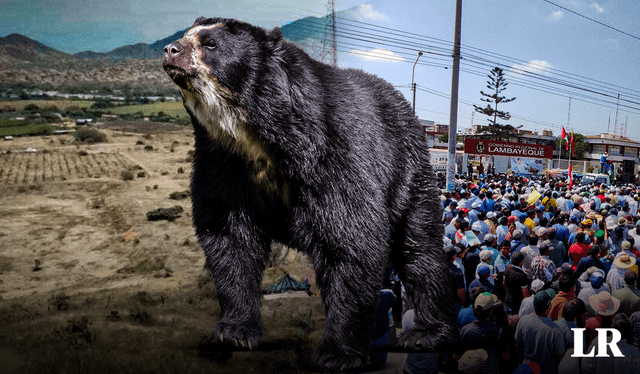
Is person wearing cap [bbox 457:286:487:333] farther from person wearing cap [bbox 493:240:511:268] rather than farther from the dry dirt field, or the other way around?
person wearing cap [bbox 493:240:511:268]

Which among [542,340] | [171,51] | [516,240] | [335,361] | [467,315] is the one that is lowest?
[542,340]

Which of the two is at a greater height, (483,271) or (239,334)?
(239,334)

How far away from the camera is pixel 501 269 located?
19.9ft

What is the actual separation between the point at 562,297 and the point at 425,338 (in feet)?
8.83

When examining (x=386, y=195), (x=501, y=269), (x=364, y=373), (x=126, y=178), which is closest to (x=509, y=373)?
(x=501, y=269)

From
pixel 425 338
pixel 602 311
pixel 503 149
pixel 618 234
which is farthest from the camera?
pixel 503 149

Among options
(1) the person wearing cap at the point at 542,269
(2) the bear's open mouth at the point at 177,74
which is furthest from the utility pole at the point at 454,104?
(2) the bear's open mouth at the point at 177,74

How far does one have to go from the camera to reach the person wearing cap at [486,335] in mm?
3829

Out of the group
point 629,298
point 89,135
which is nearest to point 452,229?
point 629,298

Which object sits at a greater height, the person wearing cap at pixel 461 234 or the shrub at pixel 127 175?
the shrub at pixel 127 175

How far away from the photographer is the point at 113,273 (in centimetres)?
574

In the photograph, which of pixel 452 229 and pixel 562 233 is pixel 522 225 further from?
pixel 452 229

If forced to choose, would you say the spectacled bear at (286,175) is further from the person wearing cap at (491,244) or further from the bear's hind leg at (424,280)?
the person wearing cap at (491,244)

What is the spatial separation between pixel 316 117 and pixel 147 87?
4879mm
